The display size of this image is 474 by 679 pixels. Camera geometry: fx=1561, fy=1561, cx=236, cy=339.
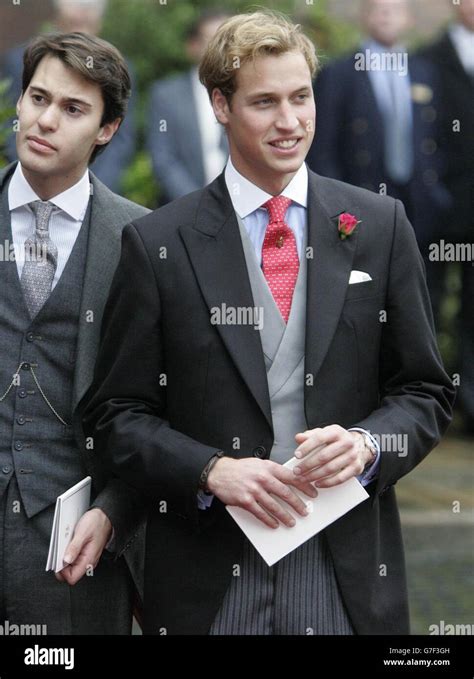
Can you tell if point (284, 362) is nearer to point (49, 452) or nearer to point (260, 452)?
point (260, 452)

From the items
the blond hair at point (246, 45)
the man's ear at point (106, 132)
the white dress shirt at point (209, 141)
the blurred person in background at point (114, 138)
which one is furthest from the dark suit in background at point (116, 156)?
the blond hair at point (246, 45)

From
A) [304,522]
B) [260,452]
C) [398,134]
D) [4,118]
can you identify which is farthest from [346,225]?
[398,134]

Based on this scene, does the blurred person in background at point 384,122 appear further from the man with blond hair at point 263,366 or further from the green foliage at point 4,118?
the man with blond hair at point 263,366

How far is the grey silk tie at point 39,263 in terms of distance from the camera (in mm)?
3943

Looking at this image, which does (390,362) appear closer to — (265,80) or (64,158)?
(265,80)

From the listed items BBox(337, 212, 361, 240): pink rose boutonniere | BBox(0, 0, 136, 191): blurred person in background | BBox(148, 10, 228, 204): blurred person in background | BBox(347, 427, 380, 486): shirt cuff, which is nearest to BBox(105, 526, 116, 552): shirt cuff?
BBox(347, 427, 380, 486): shirt cuff

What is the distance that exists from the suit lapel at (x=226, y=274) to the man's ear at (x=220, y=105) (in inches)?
6.1

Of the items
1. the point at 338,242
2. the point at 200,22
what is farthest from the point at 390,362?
the point at 200,22

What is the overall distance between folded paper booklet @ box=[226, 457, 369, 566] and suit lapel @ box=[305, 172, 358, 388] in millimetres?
274

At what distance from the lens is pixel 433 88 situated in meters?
8.80

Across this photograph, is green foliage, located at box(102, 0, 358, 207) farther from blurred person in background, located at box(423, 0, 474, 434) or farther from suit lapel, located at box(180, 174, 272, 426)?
suit lapel, located at box(180, 174, 272, 426)

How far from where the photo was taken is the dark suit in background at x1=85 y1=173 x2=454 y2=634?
3617 mm

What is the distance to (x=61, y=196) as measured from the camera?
4027mm

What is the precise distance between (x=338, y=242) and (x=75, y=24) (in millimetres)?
5344
